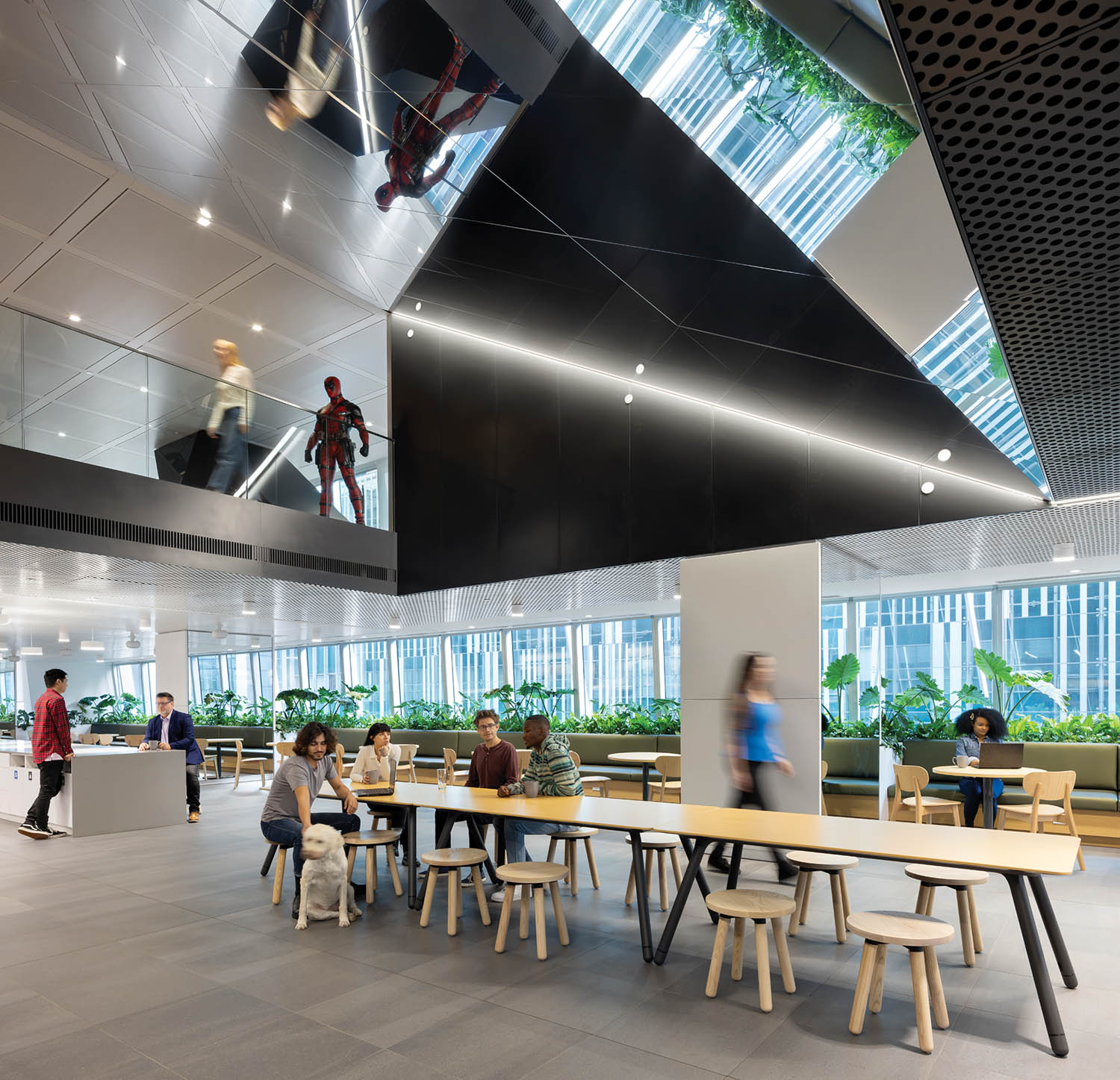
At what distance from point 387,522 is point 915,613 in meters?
7.55

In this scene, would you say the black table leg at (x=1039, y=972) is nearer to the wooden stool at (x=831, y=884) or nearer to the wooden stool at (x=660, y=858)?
the wooden stool at (x=831, y=884)

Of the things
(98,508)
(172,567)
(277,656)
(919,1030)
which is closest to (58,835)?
(172,567)

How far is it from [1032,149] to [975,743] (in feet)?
23.1

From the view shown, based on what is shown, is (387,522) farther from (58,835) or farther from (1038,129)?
(1038,129)

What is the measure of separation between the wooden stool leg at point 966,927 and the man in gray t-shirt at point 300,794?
360 cm

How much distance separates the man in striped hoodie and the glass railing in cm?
536

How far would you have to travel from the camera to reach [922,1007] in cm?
319

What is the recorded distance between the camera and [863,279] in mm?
3064

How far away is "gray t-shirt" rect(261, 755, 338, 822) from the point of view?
531cm

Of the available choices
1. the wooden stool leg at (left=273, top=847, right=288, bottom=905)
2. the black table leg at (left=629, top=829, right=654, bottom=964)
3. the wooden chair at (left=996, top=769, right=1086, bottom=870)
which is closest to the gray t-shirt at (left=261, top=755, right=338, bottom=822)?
the wooden stool leg at (left=273, top=847, right=288, bottom=905)

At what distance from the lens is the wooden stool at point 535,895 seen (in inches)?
170

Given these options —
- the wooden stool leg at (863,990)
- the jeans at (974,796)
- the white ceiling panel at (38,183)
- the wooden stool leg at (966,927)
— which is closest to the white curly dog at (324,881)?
the wooden stool leg at (863,990)

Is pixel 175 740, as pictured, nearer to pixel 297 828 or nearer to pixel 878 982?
pixel 297 828

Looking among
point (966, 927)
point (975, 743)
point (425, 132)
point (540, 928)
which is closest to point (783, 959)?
point (966, 927)
